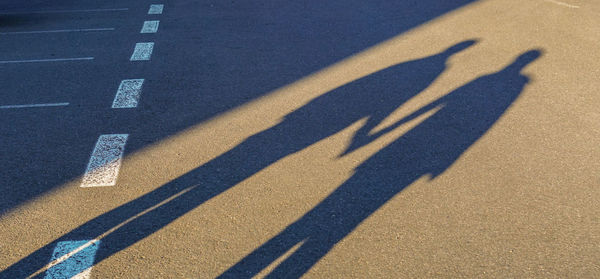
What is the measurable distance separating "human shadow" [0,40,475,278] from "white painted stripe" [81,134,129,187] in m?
0.60

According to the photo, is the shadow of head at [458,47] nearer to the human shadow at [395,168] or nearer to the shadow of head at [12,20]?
the human shadow at [395,168]

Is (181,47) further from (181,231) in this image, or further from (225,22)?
(181,231)

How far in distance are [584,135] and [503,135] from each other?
0.97 metres

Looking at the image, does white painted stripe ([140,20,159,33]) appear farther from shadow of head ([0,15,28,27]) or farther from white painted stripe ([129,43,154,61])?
shadow of head ([0,15,28,27])

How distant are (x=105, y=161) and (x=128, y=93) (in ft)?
6.01

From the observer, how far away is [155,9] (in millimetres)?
11555

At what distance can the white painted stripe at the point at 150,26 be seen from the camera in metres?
10.2

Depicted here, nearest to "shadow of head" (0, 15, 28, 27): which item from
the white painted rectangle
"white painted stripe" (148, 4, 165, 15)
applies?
"white painted stripe" (148, 4, 165, 15)

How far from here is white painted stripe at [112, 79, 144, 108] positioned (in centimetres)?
738

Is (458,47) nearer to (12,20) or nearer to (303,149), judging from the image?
(303,149)

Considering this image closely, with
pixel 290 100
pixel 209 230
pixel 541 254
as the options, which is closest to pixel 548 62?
pixel 290 100

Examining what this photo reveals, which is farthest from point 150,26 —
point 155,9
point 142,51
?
point 142,51

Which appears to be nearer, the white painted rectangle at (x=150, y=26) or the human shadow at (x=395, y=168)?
the human shadow at (x=395, y=168)

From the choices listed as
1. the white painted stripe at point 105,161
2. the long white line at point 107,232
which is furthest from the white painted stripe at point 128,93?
the long white line at point 107,232
